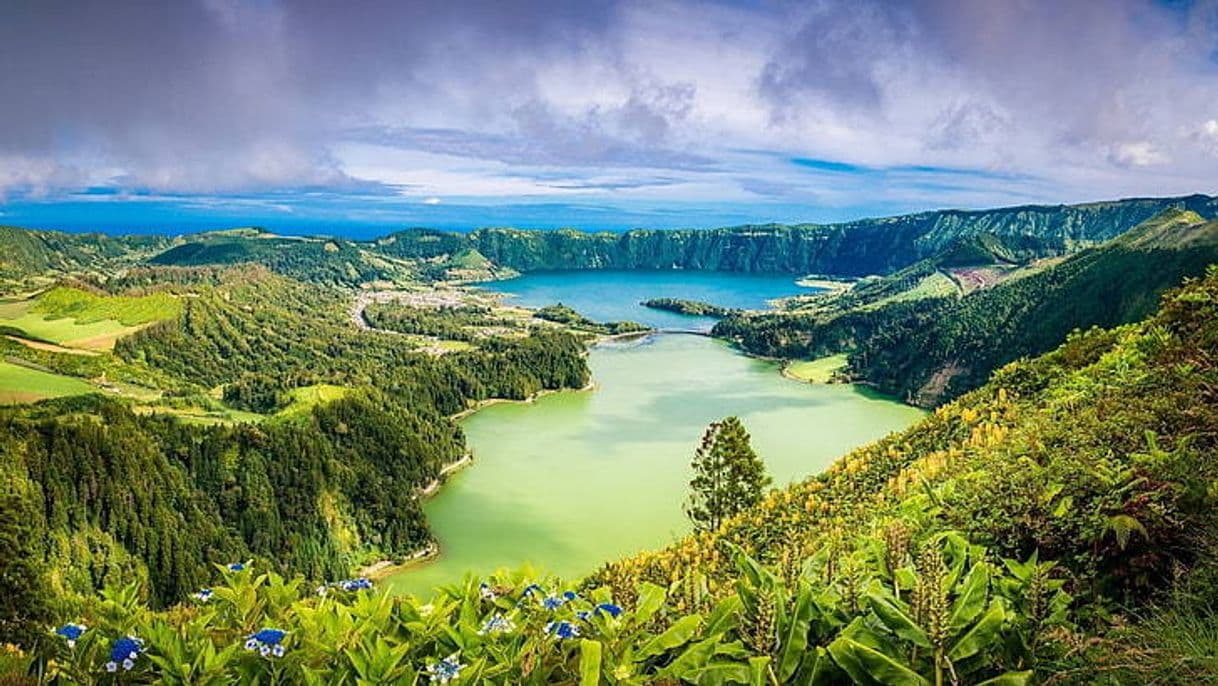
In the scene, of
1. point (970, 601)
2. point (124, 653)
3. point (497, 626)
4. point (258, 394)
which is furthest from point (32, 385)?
point (970, 601)

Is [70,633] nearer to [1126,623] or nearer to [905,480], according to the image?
[1126,623]

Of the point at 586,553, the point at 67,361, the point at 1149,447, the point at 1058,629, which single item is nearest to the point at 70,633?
the point at 1058,629

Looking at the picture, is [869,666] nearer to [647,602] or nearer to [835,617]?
[835,617]

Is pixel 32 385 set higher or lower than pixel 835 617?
lower

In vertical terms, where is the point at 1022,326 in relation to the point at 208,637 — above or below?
below

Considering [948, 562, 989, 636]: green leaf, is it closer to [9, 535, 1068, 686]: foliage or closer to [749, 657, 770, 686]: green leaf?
[9, 535, 1068, 686]: foliage

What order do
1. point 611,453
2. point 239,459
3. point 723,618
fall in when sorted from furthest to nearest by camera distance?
point 611,453 < point 239,459 < point 723,618

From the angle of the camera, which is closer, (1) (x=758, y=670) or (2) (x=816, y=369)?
(1) (x=758, y=670)
